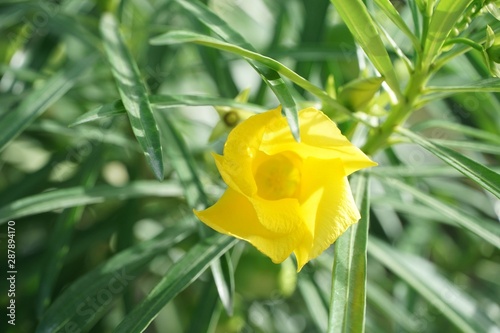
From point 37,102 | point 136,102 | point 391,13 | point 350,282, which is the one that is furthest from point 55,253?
point 391,13

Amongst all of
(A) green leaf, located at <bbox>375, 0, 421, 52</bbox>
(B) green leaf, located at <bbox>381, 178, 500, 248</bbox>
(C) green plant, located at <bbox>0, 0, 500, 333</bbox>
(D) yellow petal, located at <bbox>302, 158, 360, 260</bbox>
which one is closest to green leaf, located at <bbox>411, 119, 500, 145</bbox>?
(C) green plant, located at <bbox>0, 0, 500, 333</bbox>

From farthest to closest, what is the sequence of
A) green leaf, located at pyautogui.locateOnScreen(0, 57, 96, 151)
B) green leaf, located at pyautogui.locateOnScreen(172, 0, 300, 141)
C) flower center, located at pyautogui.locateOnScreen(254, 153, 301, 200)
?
green leaf, located at pyautogui.locateOnScreen(0, 57, 96, 151), flower center, located at pyautogui.locateOnScreen(254, 153, 301, 200), green leaf, located at pyautogui.locateOnScreen(172, 0, 300, 141)

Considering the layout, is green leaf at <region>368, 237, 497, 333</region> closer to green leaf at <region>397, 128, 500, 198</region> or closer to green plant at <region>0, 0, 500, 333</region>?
green plant at <region>0, 0, 500, 333</region>

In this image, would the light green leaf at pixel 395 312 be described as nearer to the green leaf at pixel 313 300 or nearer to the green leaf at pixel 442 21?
the green leaf at pixel 313 300

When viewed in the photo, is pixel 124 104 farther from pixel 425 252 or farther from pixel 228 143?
pixel 425 252

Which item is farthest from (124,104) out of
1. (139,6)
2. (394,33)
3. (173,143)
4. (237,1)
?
(237,1)

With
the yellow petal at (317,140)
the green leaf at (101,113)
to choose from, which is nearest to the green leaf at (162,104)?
the green leaf at (101,113)
